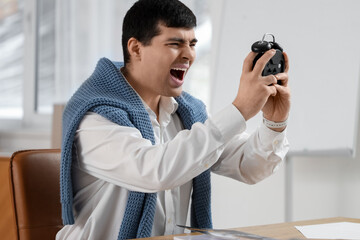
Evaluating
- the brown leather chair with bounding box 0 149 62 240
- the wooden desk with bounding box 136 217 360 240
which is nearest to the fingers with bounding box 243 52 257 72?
the wooden desk with bounding box 136 217 360 240

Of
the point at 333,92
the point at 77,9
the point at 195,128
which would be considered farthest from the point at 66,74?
the point at 195,128

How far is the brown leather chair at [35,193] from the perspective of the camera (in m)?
1.39

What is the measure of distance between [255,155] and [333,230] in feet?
1.23

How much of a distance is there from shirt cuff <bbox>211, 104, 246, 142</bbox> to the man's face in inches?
10.2

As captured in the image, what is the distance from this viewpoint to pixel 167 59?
1461 mm

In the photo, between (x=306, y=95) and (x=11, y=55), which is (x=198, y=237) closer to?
(x=306, y=95)

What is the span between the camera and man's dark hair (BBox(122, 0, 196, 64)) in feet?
4.80

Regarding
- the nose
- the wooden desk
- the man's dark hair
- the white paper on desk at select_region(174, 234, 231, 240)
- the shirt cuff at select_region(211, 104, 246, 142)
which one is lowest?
the wooden desk

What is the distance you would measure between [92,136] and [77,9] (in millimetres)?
2104

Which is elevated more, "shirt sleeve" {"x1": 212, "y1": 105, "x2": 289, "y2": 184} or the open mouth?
the open mouth

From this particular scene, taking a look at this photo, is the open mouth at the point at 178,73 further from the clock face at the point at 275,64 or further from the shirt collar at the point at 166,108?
the clock face at the point at 275,64

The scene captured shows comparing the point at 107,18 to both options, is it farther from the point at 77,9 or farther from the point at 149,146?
the point at 149,146

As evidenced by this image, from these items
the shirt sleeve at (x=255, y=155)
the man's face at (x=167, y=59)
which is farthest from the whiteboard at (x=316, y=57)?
the man's face at (x=167, y=59)

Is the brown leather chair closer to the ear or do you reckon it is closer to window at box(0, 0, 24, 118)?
the ear
